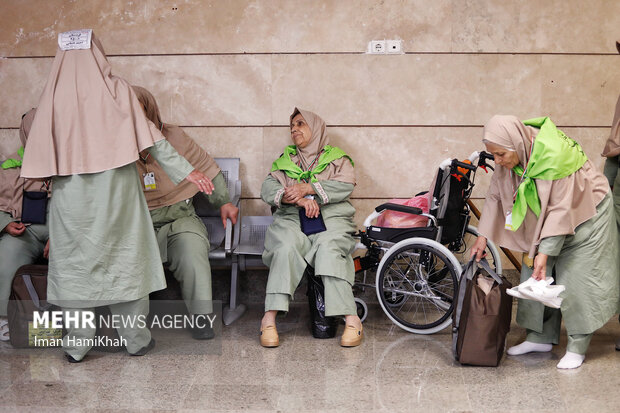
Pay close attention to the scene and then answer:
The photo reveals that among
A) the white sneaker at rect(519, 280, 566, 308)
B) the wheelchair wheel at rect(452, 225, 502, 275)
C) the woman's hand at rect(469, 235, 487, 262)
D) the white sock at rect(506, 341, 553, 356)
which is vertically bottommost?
the white sock at rect(506, 341, 553, 356)

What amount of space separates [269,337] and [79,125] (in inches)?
57.9

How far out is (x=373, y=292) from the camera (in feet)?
14.7

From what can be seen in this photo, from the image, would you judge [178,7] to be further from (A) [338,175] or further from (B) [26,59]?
(A) [338,175]

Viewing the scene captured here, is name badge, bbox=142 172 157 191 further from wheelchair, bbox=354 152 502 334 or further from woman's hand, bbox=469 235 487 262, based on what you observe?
woman's hand, bbox=469 235 487 262

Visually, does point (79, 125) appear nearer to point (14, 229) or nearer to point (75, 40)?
point (75, 40)

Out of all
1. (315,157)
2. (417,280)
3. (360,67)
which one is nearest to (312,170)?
(315,157)

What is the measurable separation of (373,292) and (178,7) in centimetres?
228

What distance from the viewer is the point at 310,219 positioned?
4008 millimetres

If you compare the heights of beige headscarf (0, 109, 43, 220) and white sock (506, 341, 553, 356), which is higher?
→ beige headscarf (0, 109, 43, 220)

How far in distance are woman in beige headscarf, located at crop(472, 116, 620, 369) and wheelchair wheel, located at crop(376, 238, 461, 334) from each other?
1.08ft

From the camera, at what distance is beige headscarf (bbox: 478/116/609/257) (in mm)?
3115

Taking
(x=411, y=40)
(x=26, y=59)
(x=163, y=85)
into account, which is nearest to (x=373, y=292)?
(x=411, y=40)

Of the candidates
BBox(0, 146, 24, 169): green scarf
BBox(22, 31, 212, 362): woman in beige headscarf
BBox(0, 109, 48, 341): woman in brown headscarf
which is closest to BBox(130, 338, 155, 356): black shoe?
BBox(22, 31, 212, 362): woman in beige headscarf

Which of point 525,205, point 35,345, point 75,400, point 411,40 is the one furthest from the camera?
point 411,40
